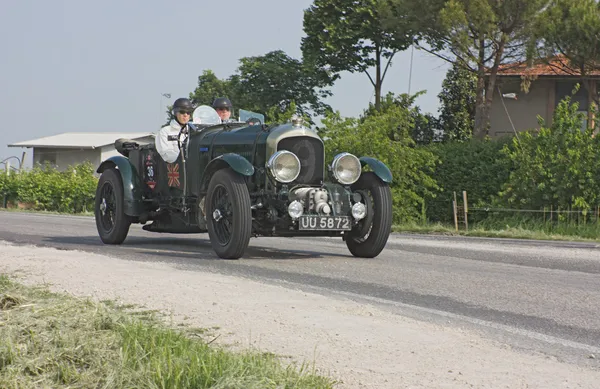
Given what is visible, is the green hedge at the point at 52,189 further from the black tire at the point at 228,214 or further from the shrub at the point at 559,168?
the black tire at the point at 228,214

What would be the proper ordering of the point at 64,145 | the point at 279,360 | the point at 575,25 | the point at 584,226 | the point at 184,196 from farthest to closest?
the point at 64,145 < the point at 575,25 < the point at 584,226 < the point at 184,196 < the point at 279,360

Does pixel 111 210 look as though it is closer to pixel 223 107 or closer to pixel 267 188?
pixel 223 107

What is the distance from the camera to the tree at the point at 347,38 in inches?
1812

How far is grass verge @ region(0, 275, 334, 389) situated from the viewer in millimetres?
4410

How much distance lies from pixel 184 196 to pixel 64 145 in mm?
55465

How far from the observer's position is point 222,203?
11164 millimetres

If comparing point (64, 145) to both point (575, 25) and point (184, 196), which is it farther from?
point (184, 196)

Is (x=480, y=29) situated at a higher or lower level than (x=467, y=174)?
higher

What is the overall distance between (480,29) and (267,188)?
23817mm

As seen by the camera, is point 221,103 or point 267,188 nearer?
point 267,188

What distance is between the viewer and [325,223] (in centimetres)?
1090

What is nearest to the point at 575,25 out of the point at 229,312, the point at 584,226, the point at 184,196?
the point at 584,226

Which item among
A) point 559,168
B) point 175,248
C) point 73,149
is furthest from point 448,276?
point 73,149

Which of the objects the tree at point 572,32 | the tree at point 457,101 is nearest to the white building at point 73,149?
the tree at point 457,101
